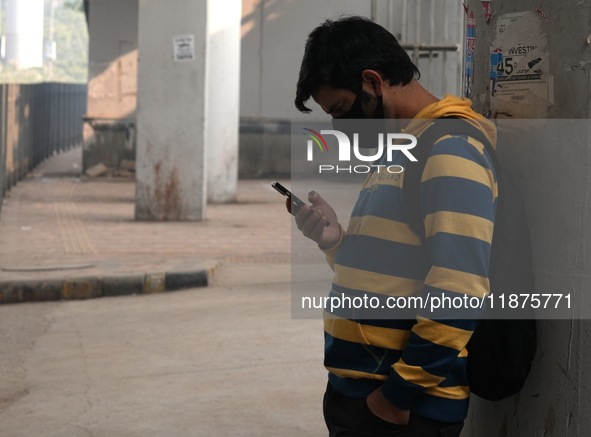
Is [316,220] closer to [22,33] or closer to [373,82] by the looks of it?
[373,82]

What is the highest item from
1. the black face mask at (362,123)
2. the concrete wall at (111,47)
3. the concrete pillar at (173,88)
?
the concrete wall at (111,47)

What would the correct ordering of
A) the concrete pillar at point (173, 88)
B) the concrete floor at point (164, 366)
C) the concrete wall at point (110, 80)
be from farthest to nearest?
the concrete wall at point (110, 80)
the concrete pillar at point (173, 88)
the concrete floor at point (164, 366)

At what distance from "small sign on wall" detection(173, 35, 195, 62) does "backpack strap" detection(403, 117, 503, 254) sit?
901cm

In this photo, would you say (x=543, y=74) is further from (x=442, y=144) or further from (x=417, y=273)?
(x=417, y=273)

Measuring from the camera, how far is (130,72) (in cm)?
1744

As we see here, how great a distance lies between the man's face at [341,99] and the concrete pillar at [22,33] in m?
93.0

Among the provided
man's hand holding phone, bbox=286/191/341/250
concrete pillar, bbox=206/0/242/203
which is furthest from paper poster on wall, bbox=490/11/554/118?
concrete pillar, bbox=206/0/242/203

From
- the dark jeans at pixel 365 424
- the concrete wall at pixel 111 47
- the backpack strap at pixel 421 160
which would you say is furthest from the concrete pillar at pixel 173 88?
the backpack strap at pixel 421 160

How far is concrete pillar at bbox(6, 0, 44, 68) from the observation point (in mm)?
88062

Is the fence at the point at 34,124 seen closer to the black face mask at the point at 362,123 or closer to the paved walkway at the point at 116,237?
the paved walkway at the point at 116,237

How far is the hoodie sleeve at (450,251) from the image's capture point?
5.54 ft

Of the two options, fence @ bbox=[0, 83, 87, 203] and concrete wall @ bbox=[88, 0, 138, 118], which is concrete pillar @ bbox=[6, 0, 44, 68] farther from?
concrete wall @ bbox=[88, 0, 138, 118]

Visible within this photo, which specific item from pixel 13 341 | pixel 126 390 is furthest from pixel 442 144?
pixel 13 341

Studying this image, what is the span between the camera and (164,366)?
4785 mm
